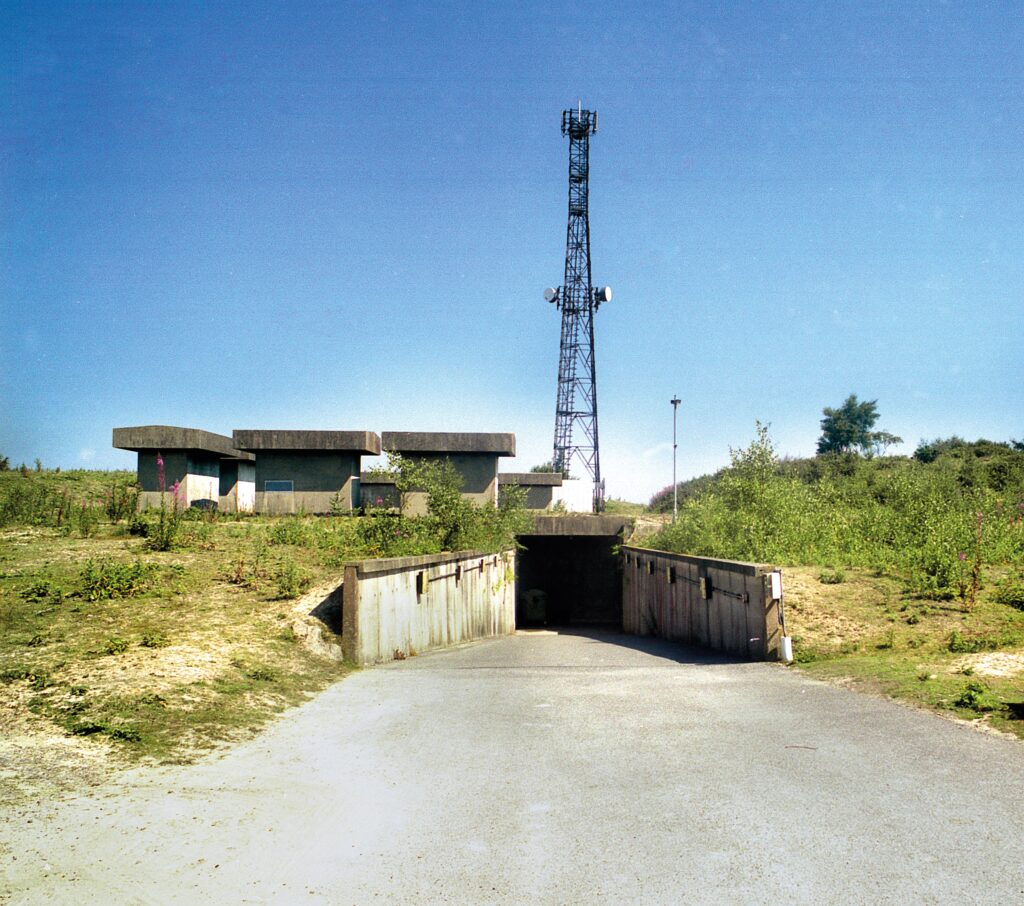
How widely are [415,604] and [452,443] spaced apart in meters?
16.0

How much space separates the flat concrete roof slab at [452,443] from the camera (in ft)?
97.9

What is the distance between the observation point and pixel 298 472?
29.2 meters

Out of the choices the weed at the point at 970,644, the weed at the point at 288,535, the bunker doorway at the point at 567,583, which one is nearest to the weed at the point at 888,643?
the weed at the point at 970,644

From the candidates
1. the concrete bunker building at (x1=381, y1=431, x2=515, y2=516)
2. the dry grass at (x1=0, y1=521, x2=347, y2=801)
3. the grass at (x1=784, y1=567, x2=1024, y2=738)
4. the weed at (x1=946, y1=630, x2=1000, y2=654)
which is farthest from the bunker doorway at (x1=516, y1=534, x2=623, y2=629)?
the weed at (x1=946, y1=630, x2=1000, y2=654)

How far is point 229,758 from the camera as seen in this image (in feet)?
21.9

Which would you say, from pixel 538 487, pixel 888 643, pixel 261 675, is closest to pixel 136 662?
pixel 261 675

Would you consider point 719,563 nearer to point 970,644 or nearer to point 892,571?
point 892,571

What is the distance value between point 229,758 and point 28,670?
3.38 metres

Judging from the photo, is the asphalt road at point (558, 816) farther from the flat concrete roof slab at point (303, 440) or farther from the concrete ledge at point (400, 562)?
the flat concrete roof slab at point (303, 440)

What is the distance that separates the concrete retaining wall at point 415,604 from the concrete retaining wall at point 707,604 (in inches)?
191

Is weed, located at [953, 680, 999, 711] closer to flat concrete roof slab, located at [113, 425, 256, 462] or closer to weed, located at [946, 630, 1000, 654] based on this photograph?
weed, located at [946, 630, 1000, 654]

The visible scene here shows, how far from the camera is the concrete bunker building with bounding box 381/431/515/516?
98.0ft

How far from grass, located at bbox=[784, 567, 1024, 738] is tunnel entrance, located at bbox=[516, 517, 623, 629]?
19.3 m

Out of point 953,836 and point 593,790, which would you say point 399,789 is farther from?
point 953,836
